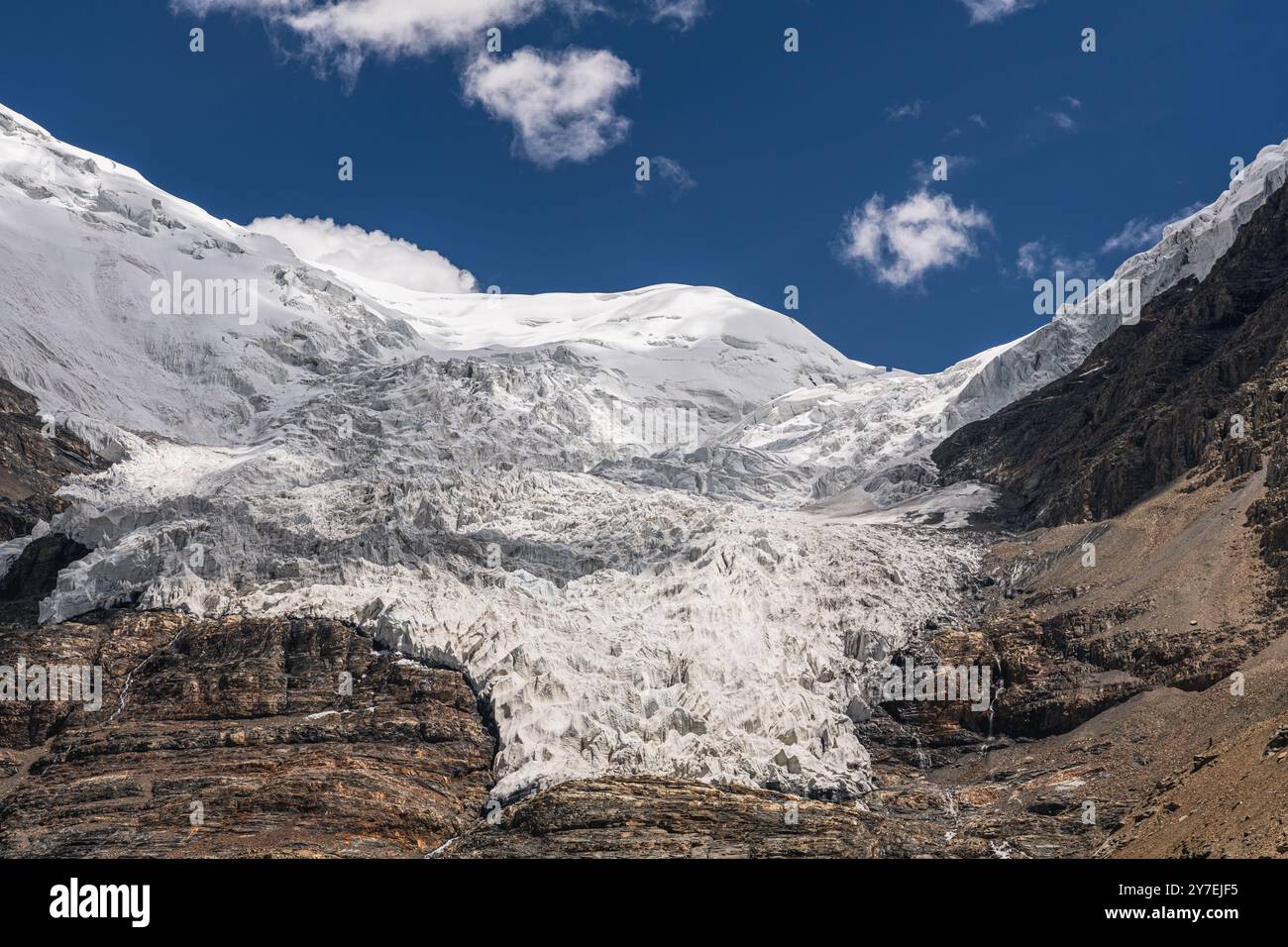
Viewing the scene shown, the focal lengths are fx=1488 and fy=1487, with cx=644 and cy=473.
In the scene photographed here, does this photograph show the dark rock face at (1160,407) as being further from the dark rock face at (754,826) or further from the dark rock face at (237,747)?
the dark rock face at (237,747)

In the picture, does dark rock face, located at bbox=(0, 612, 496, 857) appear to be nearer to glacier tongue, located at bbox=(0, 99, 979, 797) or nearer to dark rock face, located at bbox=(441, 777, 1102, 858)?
glacier tongue, located at bbox=(0, 99, 979, 797)

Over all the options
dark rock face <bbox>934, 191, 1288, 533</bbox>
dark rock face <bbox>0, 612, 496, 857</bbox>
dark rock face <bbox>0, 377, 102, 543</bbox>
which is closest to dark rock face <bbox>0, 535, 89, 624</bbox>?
dark rock face <bbox>0, 377, 102, 543</bbox>

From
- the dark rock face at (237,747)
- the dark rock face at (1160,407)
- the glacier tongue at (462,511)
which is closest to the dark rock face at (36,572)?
the glacier tongue at (462,511)

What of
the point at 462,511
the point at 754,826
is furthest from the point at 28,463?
the point at 754,826

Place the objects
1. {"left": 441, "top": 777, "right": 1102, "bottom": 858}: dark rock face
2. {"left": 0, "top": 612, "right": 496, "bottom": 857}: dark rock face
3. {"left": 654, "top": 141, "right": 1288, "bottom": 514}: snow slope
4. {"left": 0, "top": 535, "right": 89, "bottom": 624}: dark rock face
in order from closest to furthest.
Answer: {"left": 441, "top": 777, "right": 1102, "bottom": 858}: dark rock face
{"left": 0, "top": 612, "right": 496, "bottom": 857}: dark rock face
{"left": 0, "top": 535, "right": 89, "bottom": 624}: dark rock face
{"left": 654, "top": 141, "right": 1288, "bottom": 514}: snow slope

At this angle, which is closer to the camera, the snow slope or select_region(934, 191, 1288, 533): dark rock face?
select_region(934, 191, 1288, 533): dark rock face
